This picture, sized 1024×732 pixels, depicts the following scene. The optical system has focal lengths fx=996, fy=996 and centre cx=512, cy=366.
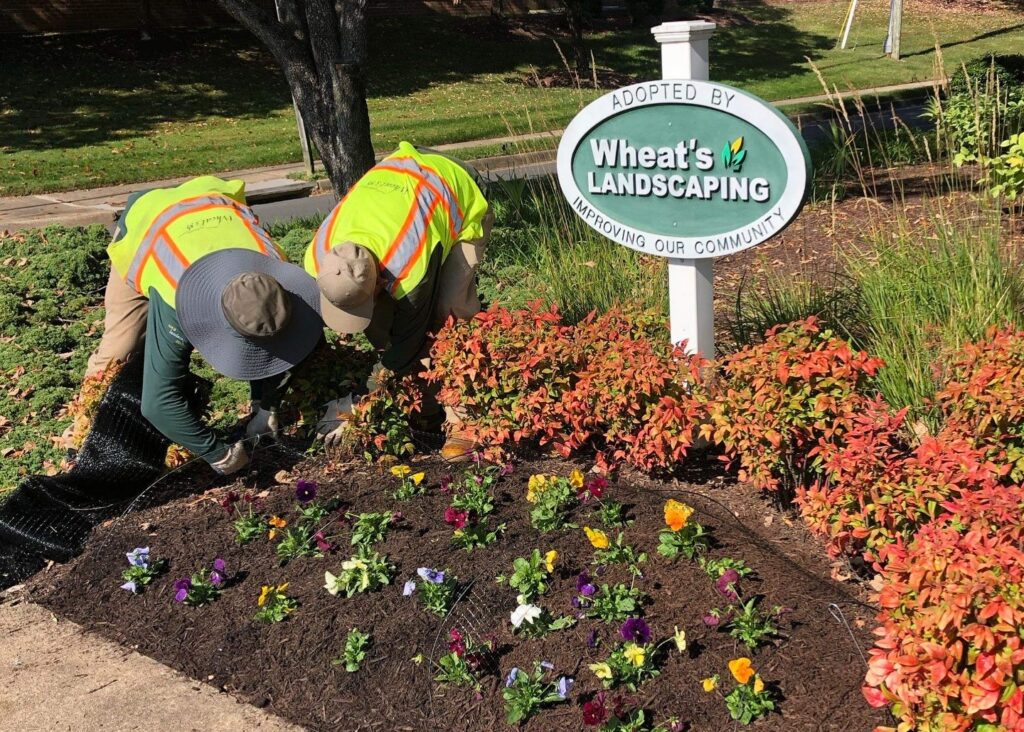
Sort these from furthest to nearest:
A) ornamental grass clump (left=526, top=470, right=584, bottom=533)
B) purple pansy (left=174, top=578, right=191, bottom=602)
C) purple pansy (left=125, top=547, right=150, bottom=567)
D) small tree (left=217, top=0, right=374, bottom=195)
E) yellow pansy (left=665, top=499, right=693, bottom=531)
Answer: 1. small tree (left=217, top=0, right=374, bottom=195)
2. purple pansy (left=125, top=547, right=150, bottom=567)
3. ornamental grass clump (left=526, top=470, right=584, bottom=533)
4. purple pansy (left=174, top=578, right=191, bottom=602)
5. yellow pansy (left=665, top=499, right=693, bottom=531)

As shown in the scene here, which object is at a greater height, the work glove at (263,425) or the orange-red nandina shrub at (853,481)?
the orange-red nandina shrub at (853,481)

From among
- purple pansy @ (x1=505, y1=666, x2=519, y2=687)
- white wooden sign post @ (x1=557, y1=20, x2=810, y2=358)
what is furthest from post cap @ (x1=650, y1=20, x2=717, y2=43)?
purple pansy @ (x1=505, y1=666, x2=519, y2=687)

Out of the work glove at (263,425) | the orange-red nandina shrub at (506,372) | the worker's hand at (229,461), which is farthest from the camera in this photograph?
the work glove at (263,425)

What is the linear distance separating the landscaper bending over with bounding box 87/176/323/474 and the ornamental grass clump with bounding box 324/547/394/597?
0.96 meters

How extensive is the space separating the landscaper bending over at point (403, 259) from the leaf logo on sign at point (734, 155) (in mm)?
1220

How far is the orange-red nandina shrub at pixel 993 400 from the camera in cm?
306

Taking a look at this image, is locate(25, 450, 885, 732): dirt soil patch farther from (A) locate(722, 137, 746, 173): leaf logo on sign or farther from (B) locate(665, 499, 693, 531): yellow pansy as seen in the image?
(A) locate(722, 137, 746, 173): leaf logo on sign

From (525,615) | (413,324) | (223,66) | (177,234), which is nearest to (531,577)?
(525,615)

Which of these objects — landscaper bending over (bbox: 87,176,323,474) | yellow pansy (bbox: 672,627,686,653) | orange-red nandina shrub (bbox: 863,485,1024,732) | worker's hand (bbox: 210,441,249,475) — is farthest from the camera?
worker's hand (bbox: 210,441,249,475)

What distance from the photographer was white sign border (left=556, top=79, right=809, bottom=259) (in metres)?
3.49

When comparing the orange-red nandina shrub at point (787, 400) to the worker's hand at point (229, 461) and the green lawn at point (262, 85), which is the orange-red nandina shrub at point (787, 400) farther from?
the green lawn at point (262, 85)

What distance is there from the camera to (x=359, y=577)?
11.2ft

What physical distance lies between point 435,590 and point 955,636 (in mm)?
1611

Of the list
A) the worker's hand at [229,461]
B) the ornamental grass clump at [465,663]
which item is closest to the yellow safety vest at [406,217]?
the worker's hand at [229,461]
